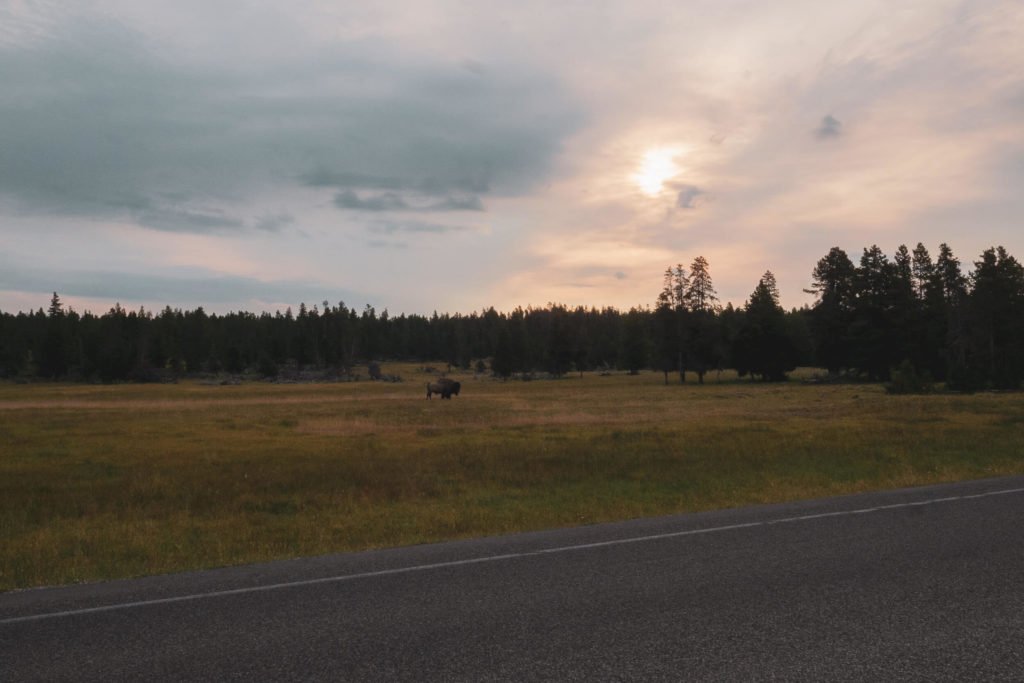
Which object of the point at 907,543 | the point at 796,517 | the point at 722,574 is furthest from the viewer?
the point at 796,517

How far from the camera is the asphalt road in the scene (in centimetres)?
588

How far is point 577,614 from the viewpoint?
7.18 meters

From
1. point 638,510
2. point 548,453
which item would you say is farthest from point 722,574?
point 548,453

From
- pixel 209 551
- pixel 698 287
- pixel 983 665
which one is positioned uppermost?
pixel 698 287

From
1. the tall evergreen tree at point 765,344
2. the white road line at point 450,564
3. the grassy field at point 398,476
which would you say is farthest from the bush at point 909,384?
the white road line at point 450,564

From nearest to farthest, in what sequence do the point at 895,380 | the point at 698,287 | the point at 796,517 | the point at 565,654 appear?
1. the point at 565,654
2. the point at 796,517
3. the point at 895,380
4. the point at 698,287

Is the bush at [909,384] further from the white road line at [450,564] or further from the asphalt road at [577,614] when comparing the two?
the asphalt road at [577,614]

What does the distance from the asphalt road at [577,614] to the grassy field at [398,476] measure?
10.2 feet

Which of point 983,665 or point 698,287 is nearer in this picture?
point 983,665

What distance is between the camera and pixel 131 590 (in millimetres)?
8820

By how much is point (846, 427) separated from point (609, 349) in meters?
158

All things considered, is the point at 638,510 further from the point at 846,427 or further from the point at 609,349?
the point at 609,349

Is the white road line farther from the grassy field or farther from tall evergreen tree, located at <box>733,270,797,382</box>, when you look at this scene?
tall evergreen tree, located at <box>733,270,797,382</box>

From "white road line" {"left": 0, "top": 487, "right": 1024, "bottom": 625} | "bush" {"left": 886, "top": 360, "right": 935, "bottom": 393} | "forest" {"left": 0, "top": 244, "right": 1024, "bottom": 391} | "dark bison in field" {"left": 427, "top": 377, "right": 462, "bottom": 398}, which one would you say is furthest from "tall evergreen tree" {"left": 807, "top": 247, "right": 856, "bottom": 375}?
"white road line" {"left": 0, "top": 487, "right": 1024, "bottom": 625}
